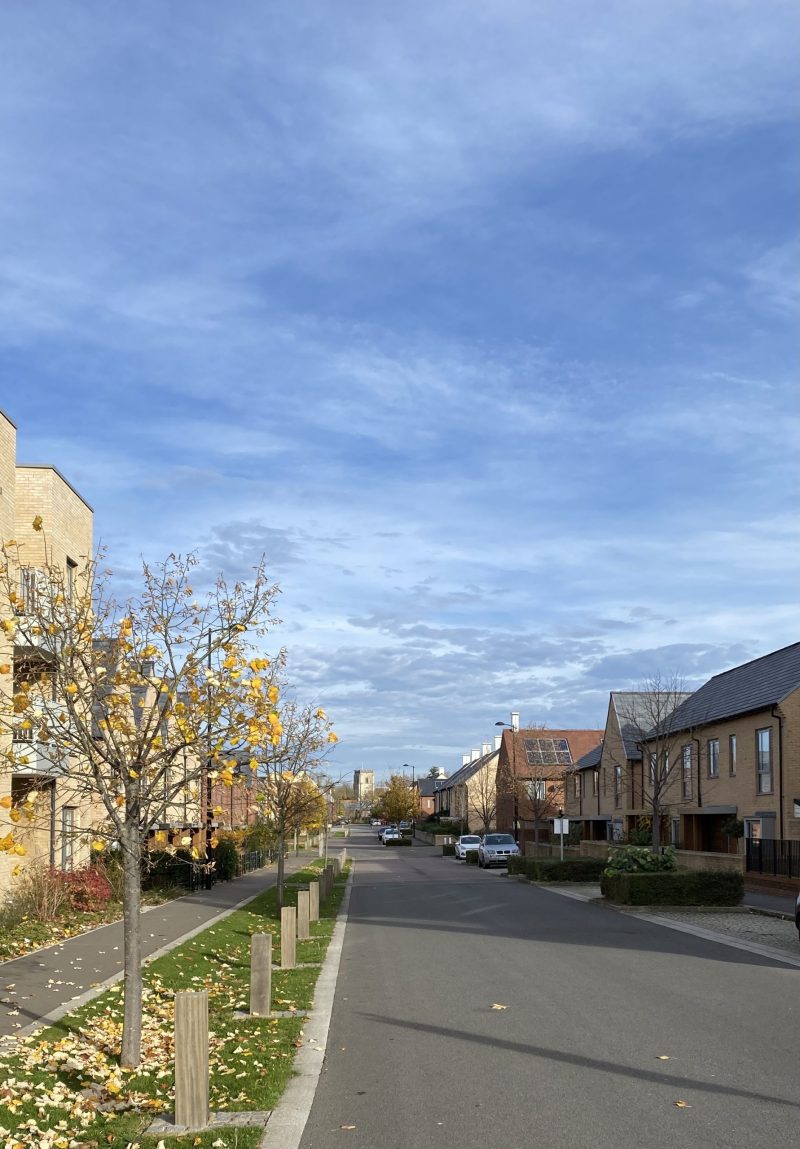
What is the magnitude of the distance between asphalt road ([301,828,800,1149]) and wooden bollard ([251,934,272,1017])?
800mm

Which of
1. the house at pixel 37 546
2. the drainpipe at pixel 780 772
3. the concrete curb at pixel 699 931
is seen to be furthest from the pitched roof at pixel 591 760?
the house at pixel 37 546

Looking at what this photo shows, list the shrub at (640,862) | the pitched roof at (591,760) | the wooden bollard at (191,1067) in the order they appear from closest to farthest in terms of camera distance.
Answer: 1. the wooden bollard at (191,1067)
2. the shrub at (640,862)
3. the pitched roof at (591,760)

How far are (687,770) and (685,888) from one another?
21.8m

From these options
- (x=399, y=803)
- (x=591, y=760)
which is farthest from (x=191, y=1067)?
(x=399, y=803)

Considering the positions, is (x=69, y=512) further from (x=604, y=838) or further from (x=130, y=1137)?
(x=604, y=838)

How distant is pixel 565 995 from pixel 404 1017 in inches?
89.8

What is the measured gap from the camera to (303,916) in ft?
68.4

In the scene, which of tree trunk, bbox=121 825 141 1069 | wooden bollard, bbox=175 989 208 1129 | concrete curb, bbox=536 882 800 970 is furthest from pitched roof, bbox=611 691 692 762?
wooden bollard, bbox=175 989 208 1129

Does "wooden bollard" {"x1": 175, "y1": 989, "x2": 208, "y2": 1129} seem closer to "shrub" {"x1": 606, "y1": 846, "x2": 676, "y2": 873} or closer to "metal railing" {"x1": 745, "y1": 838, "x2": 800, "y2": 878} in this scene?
"shrub" {"x1": 606, "y1": 846, "x2": 676, "y2": 873}

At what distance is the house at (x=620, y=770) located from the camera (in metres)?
56.7

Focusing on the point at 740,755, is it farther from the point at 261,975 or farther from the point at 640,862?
the point at 261,975

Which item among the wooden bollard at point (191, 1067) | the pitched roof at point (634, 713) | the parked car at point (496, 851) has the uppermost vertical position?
the pitched roof at point (634, 713)

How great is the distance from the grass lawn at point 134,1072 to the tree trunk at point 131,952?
8.1 inches

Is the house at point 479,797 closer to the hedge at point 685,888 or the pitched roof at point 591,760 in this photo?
the pitched roof at point 591,760
